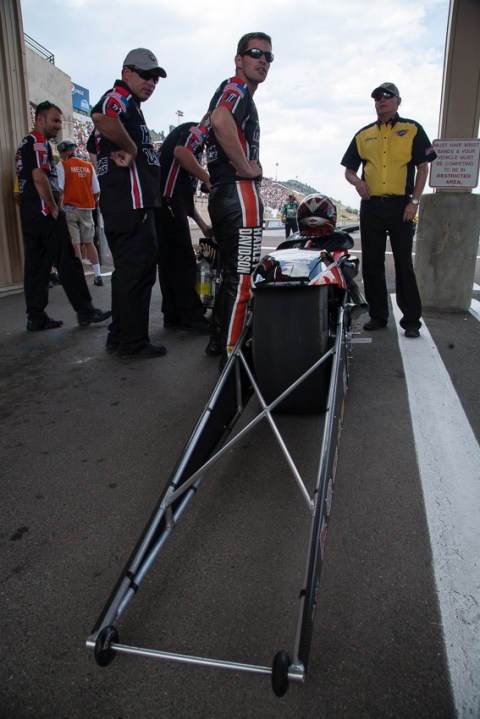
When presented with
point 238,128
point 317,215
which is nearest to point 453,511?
point 317,215

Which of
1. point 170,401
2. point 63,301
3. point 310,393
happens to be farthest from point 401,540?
point 63,301

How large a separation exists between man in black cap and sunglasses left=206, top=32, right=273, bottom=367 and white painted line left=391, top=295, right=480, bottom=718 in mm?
1296

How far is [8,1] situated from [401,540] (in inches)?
327

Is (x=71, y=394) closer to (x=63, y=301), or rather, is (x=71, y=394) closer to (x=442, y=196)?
(x=63, y=301)

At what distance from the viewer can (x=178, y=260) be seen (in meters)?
4.95

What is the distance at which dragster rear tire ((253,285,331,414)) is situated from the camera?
8.70 ft

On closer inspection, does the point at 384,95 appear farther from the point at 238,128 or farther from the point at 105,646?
the point at 105,646

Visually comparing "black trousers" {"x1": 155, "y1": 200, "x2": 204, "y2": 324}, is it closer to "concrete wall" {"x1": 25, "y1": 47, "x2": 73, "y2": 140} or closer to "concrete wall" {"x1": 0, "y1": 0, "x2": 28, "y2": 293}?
"concrete wall" {"x1": 0, "y1": 0, "x2": 28, "y2": 293}

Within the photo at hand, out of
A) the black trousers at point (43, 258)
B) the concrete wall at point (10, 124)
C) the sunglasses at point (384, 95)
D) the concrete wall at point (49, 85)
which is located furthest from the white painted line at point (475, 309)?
the concrete wall at point (49, 85)

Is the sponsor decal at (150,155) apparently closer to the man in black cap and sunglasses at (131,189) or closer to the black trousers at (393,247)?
the man in black cap and sunglasses at (131,189)

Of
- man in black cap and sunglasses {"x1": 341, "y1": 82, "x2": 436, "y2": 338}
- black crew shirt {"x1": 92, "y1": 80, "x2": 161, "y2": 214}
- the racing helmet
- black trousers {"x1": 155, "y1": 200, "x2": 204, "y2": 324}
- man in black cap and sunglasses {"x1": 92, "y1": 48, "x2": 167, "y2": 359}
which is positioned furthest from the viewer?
black trousers {"x1": 155, "y1": 200, "x2": 204, "y2": 324}

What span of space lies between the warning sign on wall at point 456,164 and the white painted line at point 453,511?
2869mm

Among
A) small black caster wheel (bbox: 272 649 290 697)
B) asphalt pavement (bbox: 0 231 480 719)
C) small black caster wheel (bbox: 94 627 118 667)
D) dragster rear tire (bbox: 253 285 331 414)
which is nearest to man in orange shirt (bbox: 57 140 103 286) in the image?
asphalt pavement (bbox: 0 231 480 719)

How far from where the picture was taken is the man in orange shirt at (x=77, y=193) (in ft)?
24.7
